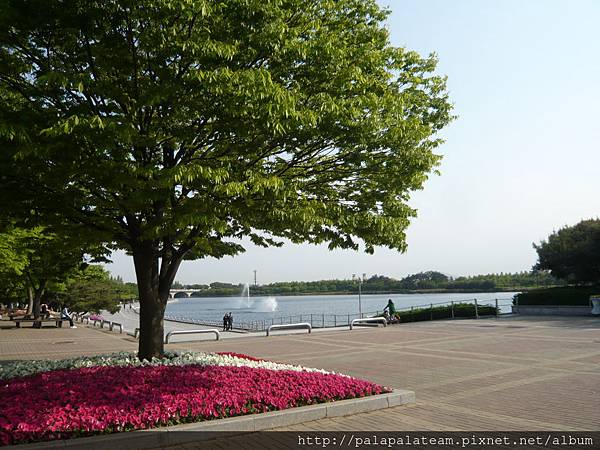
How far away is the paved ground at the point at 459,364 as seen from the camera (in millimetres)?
8029

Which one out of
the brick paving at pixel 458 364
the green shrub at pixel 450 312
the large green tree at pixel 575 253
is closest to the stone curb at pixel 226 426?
Result: the brick paving at pixel 458 364

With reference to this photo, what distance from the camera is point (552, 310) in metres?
32.7

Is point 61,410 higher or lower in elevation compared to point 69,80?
lower

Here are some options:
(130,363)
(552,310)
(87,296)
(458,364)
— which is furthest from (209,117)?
(87,296)

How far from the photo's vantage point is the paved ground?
8029 millimetres

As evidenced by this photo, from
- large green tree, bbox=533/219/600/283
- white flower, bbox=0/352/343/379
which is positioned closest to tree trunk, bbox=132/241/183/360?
white flower, bbox=0/352/343/379

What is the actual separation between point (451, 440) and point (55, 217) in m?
8.50

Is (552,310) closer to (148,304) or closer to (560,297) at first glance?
(560,297)

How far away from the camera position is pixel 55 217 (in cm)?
1059

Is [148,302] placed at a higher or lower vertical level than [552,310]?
higher

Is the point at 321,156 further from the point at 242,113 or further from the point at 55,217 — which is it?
the point at 55,217

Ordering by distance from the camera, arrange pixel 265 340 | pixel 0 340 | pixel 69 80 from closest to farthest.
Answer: pixel 69 80 → pixel 265 340 → pixel 0 340

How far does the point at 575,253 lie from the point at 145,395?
3644 centimetres

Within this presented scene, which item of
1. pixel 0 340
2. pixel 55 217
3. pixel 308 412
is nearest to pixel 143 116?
pixel 55 217
